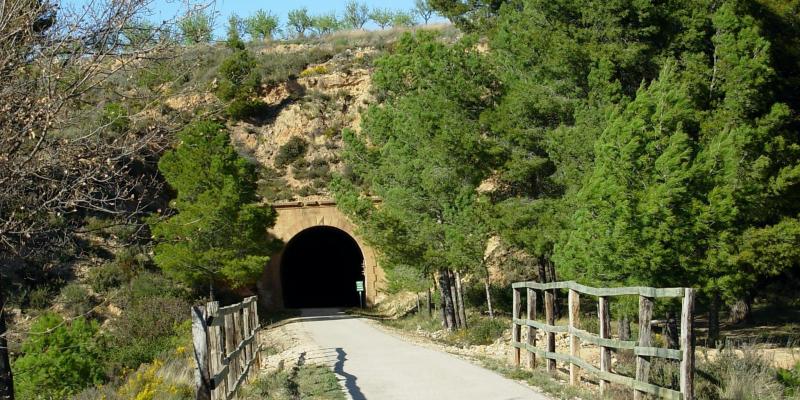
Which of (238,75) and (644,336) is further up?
(238,75)

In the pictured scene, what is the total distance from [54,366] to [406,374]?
411 inches

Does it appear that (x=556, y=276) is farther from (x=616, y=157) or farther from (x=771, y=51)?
(x=616, y=157)

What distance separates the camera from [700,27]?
79.3ft

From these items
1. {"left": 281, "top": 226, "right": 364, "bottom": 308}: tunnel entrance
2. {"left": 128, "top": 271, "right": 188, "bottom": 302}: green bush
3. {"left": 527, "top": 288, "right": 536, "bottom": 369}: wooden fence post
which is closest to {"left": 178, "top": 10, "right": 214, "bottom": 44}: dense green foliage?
{"left": 527, "top": 288, "right": 536, "bottom": 369}: wooden fence post

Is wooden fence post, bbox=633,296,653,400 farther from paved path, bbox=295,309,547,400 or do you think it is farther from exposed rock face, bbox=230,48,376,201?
exposed rock face, bbox=230,48,376,201

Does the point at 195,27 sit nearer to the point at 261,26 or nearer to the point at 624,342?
the point at 624,342

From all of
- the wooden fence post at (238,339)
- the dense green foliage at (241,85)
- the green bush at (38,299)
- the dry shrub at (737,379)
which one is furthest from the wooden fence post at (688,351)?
the dense green foliage at (241,85)

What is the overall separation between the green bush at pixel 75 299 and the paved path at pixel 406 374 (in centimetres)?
2039

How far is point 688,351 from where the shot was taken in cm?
927

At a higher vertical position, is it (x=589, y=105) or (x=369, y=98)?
(x=369, y=98)

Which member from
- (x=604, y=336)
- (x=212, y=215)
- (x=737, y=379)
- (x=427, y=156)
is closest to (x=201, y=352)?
(x=604, y=336)

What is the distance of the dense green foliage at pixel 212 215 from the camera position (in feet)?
115

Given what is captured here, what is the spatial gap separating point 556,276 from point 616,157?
508 inches

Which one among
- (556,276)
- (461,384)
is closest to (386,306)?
(556,276)
